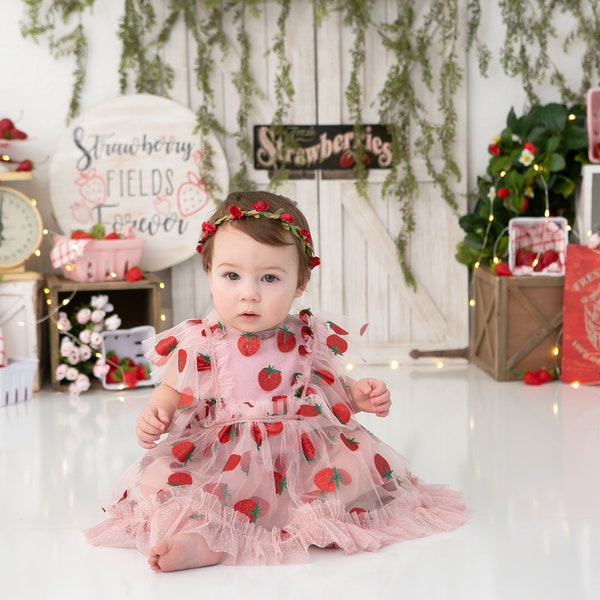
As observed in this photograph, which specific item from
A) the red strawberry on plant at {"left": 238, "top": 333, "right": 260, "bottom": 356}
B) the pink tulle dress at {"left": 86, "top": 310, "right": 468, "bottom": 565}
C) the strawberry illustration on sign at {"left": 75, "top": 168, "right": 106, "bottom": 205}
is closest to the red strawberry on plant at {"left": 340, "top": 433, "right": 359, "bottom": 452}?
the pink tulle dress at {"left": 86, "top": 310, "right": 468, "bottom": 565}

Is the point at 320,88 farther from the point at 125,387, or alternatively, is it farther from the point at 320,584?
the point at 320,584

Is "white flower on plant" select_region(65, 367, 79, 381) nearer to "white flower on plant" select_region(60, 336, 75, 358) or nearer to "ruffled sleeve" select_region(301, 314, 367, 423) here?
"white flower on plant" select_region(60, 336, 75, 358)

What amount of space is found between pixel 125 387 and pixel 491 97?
2.08 metres

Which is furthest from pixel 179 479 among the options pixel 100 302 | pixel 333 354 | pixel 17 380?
pixel 100 302

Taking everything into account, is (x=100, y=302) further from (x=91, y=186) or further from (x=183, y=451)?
(x=183, y=451)

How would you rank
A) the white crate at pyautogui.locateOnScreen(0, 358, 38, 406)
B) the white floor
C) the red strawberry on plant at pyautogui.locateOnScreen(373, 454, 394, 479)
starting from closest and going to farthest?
the white floor → the red strawberry on plant at pyautogui.locateOnScreen(373, 454, 394, 479) → the white crate at pyautogui.locateOnScreen(0, 358, 38, 406)

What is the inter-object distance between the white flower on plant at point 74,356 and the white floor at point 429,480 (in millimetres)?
148

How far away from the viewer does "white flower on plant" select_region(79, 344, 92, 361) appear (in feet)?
14.0

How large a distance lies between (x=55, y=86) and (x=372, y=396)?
8.78ft

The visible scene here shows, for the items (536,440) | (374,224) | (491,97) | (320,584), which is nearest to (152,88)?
(374,224)

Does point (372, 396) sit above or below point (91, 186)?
below

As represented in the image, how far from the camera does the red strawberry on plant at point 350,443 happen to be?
2.59 metres

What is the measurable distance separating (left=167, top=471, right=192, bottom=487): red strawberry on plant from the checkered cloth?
6.27 ft

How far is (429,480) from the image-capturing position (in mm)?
3020
